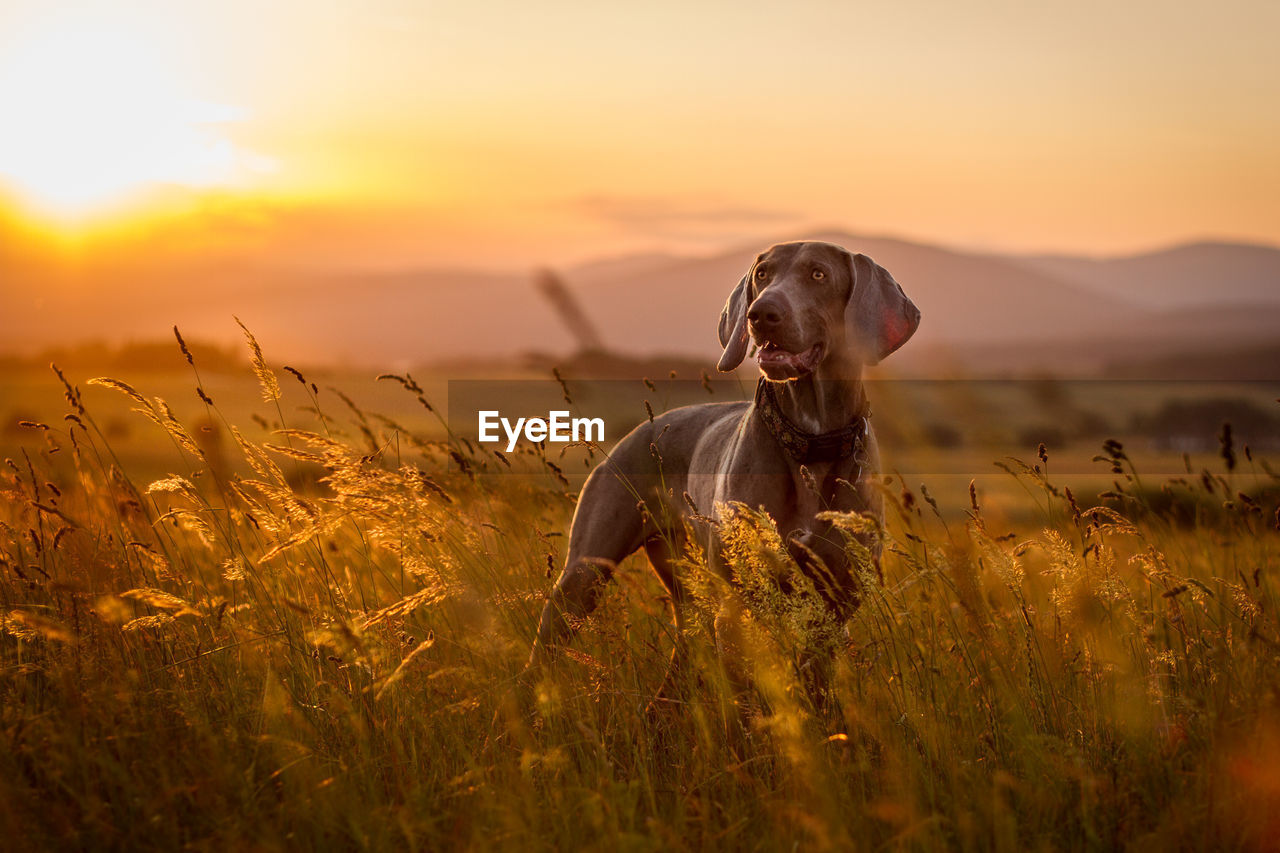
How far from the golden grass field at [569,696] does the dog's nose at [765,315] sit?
2.79 ft

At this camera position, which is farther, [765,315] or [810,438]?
[810,438]

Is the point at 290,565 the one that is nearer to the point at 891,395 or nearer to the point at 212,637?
the point at 212,637

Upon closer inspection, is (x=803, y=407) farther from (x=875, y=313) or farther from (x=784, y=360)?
(x=875, y=313)

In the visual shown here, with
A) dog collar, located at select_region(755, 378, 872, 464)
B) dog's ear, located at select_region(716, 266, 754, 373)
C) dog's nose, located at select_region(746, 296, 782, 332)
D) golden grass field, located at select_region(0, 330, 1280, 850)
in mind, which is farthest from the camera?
dog's ear, located at select_region(716, 266, 754, 373)

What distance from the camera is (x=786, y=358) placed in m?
4.48

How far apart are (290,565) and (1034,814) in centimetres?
311

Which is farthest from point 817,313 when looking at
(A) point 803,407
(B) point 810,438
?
(B) point 810,438

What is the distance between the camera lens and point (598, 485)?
18.2 ft

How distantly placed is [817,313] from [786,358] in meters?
0.31

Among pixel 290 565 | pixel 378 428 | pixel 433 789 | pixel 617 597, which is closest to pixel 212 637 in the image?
pixel 290 565

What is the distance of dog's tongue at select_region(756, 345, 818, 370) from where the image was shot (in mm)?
4453

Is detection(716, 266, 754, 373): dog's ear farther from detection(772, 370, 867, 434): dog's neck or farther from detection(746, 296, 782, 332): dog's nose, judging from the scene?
detection(746, 296, 782, 332): dog's nose

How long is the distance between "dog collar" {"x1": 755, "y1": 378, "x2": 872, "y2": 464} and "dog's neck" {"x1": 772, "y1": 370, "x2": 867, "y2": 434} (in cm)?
4

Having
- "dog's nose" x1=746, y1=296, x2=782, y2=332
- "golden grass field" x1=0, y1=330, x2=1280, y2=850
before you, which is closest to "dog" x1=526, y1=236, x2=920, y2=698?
"dog's nose" x1=746, y1=296, x2=782, y2=332
